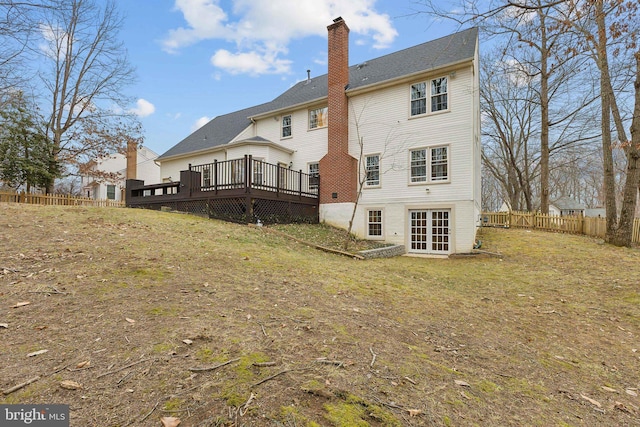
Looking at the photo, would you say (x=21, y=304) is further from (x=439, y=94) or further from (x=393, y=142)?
(x=439, y=94)

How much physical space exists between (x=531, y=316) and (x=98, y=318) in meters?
Answer: 6.07

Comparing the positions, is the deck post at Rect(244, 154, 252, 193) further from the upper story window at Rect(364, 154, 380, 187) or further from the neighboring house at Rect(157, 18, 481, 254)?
the upper story window at Rect(364, 154, 380, 187)

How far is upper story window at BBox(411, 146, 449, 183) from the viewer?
474 inches

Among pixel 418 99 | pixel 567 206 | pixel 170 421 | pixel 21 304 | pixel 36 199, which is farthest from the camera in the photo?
pixel 567 206

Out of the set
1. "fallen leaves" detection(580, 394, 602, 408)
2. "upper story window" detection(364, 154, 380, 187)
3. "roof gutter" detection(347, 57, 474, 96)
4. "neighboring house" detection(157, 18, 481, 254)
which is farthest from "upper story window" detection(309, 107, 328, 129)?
"fallen leaves" detection(580, 394, 602, 408)

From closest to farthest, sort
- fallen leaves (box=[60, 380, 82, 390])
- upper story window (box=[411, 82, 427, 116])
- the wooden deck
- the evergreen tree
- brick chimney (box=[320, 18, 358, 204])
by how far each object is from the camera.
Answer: fallen leaves (box=[60, 380, 82, 390]) → the wooden deck → upper story window (box=[411, 82, 427, 116]) → brick chimney (box=[320, 18, 358, 204]) → the evergreen tree

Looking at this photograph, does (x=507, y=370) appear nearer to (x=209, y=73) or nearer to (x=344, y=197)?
(x=344, y=197)

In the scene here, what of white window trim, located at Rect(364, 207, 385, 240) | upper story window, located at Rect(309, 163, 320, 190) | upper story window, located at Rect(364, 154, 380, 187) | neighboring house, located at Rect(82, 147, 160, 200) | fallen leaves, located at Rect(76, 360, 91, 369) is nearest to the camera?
fallen leaves, located at Rect(76, 360, 91, 369)

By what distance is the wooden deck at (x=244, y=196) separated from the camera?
1146 centimetres

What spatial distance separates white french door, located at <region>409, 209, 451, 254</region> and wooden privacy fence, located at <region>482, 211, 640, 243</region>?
5.79 meters

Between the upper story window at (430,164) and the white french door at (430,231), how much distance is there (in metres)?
1.39

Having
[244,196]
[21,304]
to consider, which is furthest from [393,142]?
[21,304]

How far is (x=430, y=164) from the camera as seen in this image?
12.3 m

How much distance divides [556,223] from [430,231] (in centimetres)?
716
